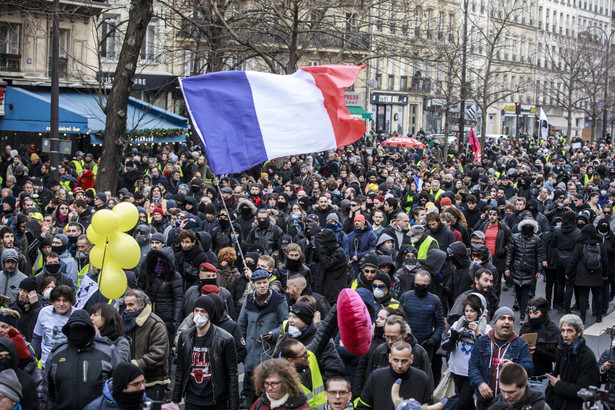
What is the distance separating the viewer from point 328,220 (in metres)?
11.1

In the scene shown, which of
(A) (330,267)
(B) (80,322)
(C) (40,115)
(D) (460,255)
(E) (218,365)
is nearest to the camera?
(B) (80,322)

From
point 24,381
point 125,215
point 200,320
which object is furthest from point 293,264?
point 24,381

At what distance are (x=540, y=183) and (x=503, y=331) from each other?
12.6 meters

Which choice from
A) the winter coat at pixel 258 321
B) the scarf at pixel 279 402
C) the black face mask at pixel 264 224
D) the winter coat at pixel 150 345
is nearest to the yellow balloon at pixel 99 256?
the winter coat at pixel 150 345

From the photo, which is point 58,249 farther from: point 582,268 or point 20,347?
point 582,268

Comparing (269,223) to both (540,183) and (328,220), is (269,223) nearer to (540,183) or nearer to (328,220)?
(328,220)

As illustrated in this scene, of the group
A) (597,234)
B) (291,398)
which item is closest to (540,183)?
(597,234)

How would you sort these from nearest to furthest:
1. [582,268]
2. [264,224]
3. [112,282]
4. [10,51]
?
[112,282], [264,224], [582,268], [10,51]

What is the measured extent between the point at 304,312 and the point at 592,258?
728cm

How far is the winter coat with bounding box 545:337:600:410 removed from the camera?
7152 mm

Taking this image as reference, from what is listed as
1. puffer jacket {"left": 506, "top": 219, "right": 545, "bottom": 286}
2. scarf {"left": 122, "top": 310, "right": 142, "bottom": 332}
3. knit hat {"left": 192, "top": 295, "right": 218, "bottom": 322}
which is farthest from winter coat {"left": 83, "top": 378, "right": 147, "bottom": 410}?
puffer jacket {"left": 506, "top": 219, "right": 545, "bottom": 286}

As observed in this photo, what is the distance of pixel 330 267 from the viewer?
34.0 feet

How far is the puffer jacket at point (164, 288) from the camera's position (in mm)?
9164

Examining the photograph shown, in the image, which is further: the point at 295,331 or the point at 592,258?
the point at 592,258
